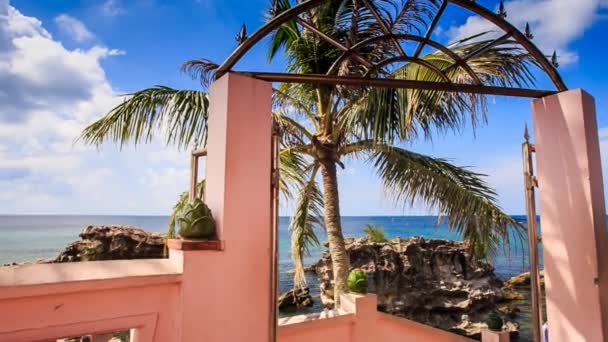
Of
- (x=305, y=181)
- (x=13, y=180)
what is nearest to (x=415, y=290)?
(x=305, y=181)

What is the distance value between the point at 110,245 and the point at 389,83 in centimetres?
1120

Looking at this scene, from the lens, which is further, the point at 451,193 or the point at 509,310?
the point at 509,310

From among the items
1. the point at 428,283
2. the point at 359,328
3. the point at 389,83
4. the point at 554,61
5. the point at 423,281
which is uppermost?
the point at 554,61

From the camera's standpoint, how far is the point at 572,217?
7.28ft

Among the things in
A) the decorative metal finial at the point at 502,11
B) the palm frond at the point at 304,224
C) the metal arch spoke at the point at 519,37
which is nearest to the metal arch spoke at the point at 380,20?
the metal arch spoke at the point at 519,37

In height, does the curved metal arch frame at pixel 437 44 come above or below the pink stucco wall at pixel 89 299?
above

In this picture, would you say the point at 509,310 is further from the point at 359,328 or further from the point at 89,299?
the point at 89,299

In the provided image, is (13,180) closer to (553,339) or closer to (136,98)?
(136,98)

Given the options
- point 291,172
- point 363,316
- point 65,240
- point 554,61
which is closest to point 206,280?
point 363,316

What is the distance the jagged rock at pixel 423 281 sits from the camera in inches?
550

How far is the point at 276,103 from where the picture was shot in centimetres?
511

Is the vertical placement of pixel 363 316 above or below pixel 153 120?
below

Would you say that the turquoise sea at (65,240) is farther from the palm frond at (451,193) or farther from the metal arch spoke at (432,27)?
the metal arch spoke at (432,27)

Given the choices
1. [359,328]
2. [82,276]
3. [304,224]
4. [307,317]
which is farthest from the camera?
[304,224]
